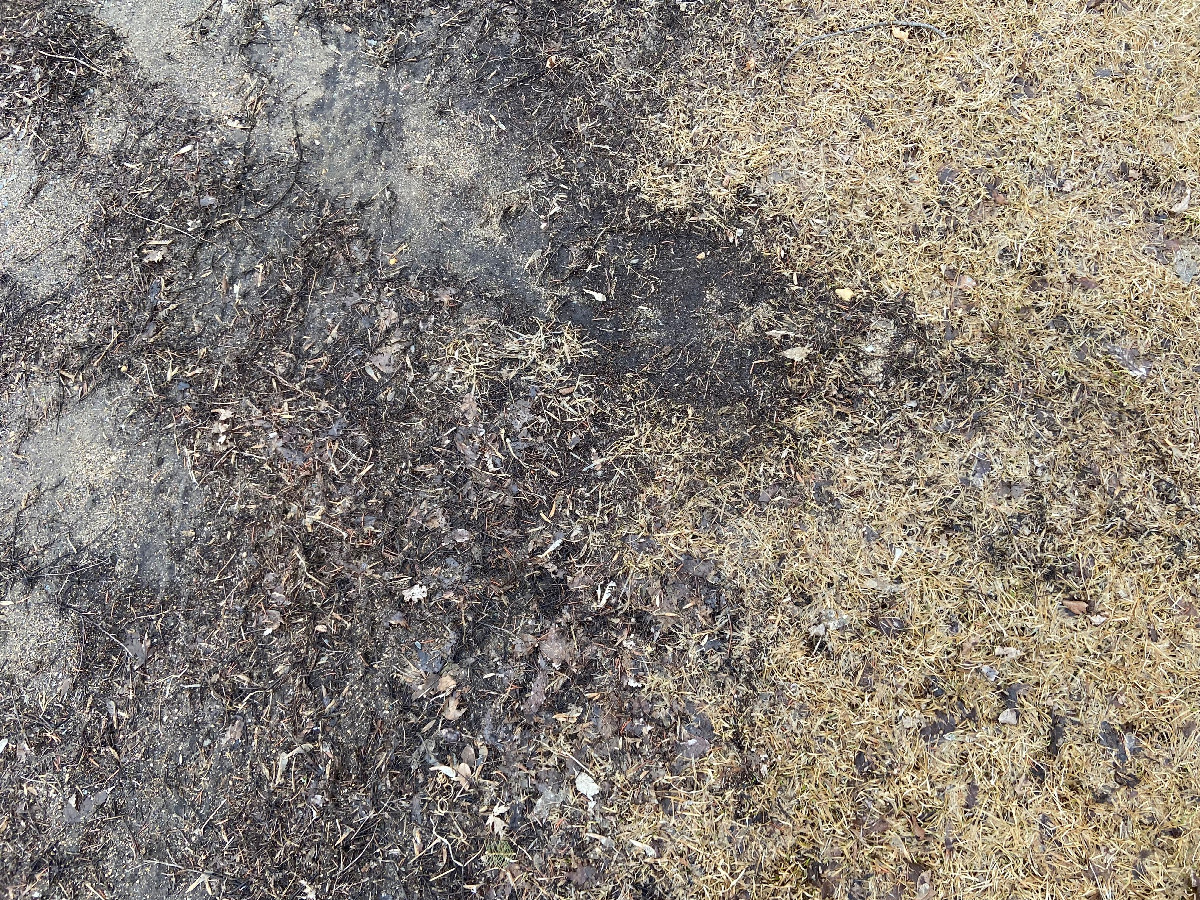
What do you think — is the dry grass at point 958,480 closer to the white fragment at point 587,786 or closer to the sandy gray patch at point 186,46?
the white fragment at point 587,786

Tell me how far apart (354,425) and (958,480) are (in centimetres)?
226

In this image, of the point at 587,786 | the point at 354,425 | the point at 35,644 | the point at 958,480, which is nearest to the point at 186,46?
the point at 354,425

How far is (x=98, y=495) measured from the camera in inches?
106

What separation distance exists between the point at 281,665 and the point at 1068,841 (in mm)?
2648

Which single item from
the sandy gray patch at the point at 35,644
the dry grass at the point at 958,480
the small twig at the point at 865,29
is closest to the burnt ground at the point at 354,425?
the sandy gray patch at the point at 35,644

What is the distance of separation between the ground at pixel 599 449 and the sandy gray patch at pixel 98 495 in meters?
0.02

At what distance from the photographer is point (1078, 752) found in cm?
227

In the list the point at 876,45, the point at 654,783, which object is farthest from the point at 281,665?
the point at 876,45

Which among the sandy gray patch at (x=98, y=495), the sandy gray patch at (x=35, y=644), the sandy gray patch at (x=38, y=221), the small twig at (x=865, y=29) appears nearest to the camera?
the sandy gray patch at (x=35, y=644)

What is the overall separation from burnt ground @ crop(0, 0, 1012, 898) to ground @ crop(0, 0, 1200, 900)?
0.02 metres

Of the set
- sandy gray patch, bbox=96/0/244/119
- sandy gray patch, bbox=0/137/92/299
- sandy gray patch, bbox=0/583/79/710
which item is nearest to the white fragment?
sandy gray patch, bbox=0/583/79/710

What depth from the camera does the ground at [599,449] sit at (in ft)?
7.48

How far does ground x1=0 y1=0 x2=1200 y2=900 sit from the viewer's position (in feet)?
7.48

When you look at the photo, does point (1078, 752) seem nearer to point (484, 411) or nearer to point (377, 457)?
point (484, 411)
